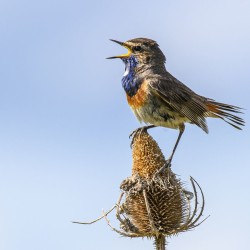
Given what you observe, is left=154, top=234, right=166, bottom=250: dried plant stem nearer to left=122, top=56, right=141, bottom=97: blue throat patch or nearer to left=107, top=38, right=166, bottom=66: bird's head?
left=122, top=56, right=141, bottom=97: blue throat patch

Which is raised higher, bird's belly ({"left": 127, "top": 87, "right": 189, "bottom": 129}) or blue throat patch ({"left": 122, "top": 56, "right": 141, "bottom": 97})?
blue throat patch ({"left": 122, "top": 56, "right": 141, "bottom": 97})

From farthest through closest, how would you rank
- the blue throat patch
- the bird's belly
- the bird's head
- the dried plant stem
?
the bird's head, the blue throat patch, the bird's belly, the dried plant stem

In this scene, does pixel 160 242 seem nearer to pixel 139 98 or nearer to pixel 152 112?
pixel 152 112

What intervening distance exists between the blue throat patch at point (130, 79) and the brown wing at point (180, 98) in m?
0.29

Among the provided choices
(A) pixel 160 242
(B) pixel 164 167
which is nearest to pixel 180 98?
(B) pixel 164 167

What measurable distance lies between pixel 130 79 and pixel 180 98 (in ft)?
3.31

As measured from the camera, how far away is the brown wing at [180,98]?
1166cm

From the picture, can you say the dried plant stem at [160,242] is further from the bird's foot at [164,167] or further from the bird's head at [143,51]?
the bird's head at [143,51]

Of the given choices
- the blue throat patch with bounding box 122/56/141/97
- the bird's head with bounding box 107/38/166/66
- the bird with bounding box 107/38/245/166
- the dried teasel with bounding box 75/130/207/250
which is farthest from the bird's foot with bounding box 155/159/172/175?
the bird's head with bounding box 107/38/166/66

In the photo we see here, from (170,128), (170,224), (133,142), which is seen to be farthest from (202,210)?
(170,128)

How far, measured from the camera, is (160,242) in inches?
336

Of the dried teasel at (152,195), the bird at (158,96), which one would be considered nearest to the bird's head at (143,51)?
the bird at (158,96)

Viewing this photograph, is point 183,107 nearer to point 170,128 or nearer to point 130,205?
point 170,128

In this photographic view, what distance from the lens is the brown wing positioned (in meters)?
11.7
